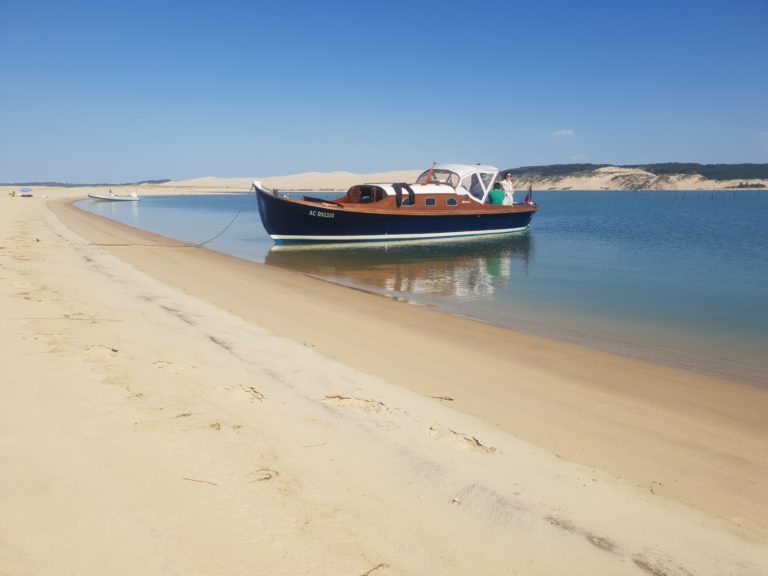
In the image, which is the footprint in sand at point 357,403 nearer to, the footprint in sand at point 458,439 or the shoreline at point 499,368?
the footprint in sand at point 458,439

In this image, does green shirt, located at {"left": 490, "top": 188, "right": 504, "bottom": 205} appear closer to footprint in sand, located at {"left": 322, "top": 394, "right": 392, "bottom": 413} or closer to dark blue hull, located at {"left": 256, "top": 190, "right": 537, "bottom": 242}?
dark blue hull, located at {"left": 256, "top": 190, "right": 537, "bottom": 242}

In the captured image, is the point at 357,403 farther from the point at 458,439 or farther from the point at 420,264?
the point at 420,264

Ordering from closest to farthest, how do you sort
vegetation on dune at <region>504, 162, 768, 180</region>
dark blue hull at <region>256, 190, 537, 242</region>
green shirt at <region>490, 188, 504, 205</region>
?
dark blue hull at <region>256, 190, 537, 242</region> < green shirt at <region>490, 188, 504, 205</region> < vegetation on dune at <region>504, 162, 768, 180</region>

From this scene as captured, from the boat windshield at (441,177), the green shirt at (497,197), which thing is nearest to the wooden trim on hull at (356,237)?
the boat windshield at (441,177)

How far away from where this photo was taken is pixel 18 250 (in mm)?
13148

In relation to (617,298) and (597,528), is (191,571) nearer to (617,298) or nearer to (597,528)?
(597,528)

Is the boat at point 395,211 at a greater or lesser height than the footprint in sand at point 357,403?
greater

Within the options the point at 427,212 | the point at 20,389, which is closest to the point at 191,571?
the point at 20,389

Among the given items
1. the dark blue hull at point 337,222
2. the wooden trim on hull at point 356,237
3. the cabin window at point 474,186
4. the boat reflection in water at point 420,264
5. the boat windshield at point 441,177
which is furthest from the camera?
the cabin window at point 474,186

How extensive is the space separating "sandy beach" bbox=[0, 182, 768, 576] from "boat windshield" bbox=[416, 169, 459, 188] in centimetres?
1953

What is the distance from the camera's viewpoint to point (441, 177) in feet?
85.4

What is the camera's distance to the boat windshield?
2552 centimetres

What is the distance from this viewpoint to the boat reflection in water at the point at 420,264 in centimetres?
1386

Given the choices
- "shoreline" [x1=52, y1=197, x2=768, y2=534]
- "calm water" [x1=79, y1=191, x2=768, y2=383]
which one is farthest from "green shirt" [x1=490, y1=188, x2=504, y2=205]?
"shoreline" [x1=52, y1=197, x2=768, y2=534]
